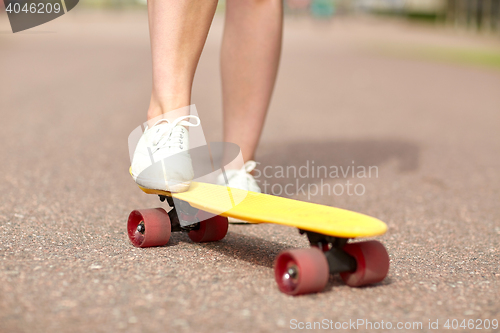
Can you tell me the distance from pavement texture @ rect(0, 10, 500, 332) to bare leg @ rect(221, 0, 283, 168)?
1.27 ft

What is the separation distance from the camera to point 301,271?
3.98 ft

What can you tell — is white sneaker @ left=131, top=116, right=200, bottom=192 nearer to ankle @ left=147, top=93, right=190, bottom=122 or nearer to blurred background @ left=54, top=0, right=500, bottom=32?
ankle @ left=147, top=93, right=190, bottom=122

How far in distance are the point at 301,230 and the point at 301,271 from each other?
17cm

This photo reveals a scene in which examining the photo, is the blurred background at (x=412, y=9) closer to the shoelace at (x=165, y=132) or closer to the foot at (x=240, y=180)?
the foot at (x=240, y=180)

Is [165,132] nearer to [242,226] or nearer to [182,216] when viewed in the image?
[182,216]

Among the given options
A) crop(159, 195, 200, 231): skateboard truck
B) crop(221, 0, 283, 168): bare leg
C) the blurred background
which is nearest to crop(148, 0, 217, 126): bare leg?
crop(159, 195, 200, 231): skateboard truck

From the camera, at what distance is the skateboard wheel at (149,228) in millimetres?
1571

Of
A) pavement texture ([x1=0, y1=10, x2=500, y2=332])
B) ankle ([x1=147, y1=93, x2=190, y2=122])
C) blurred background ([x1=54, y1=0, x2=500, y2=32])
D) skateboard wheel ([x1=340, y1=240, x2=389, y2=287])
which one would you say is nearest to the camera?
pavement texture ([x1=0, y1=10, x2=500, y2=332])

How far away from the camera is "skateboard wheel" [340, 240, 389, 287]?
51.1 inches

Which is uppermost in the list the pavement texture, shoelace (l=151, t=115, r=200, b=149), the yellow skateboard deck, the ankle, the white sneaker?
the ankle

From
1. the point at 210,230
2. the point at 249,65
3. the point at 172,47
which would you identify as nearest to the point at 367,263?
the point at 210,230

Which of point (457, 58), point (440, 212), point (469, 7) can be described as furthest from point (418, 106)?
point (469, 7)

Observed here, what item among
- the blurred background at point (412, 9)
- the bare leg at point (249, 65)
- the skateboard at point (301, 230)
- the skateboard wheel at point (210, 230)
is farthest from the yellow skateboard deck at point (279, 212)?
the blurred background at point (412, 9)

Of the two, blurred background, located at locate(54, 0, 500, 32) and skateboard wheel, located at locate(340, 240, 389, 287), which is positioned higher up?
skateboard wheel, located at locate(340, 240, 389, 287)
